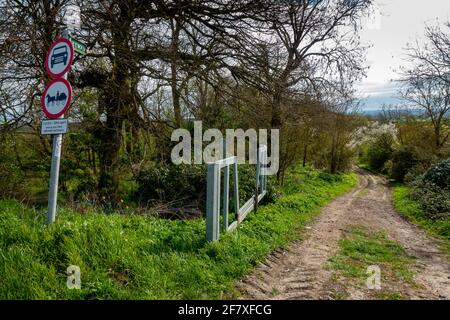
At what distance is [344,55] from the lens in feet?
43.5

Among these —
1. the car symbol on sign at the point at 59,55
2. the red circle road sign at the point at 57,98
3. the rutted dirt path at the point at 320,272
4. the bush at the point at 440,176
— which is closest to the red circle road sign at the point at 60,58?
the car symbol on sign at the point at 59,55

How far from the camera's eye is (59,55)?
398 centimetres

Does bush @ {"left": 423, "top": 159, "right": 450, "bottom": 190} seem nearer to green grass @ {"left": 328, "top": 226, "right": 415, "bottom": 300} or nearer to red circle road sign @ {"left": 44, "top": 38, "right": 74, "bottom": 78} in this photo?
green grass @ {"left": 328, "top": 226, "right": 415, "bottom": 300}

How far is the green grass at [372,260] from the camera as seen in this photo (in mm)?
4408

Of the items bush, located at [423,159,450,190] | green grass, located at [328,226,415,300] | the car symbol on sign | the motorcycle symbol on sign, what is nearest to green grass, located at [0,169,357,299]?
green grass, located at [328,226,415,300]

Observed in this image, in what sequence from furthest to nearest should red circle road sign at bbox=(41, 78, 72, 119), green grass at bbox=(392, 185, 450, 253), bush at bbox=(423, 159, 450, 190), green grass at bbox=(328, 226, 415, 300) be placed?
bush at bbox=(423, 159, 450, 190)
green grass at bbox=(392, 185, 450, 253)
green grass at bbox=(328, 226, 415, 300)
red circle road sign at bbox=(41, 78, 72, 119)

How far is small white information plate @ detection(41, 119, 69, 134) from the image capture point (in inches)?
151

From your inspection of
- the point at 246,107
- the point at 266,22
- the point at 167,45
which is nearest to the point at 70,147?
the point at 167,45

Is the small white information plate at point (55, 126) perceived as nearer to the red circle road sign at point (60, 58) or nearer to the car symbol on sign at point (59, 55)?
the red circle road sign at point (60, 58)

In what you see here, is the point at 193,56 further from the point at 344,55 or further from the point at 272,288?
the point at 344,55

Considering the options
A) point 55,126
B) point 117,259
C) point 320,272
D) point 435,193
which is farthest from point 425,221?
point 55,126

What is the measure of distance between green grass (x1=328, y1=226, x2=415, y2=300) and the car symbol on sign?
Answer: 4.56m

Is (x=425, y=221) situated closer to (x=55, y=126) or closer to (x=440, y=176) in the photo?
(x=440, y=176)

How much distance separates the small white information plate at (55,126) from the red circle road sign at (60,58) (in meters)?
0.59
